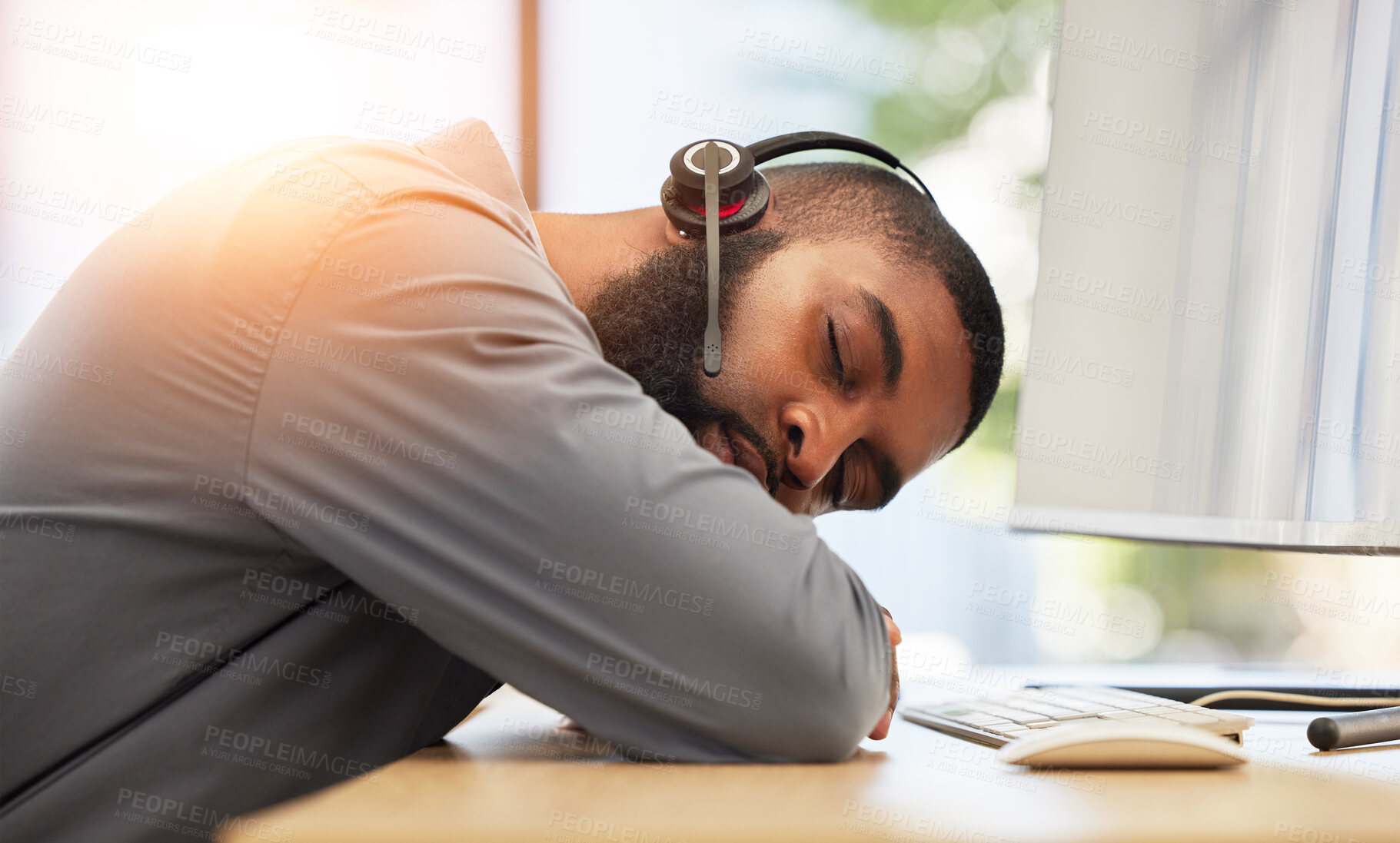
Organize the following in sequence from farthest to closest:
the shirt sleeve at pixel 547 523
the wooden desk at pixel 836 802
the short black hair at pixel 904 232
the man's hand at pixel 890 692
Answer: the short black hair at pixel 904 232 → the man's hand at pixel 890 692 → the shirt sleeve at pixel 547 523 → the wooden desk at pixel 836 802

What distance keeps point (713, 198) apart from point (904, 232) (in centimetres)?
25

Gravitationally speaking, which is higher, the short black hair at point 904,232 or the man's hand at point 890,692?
the short black hair at point 904,232

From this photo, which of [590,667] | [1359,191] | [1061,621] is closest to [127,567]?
[590,667]

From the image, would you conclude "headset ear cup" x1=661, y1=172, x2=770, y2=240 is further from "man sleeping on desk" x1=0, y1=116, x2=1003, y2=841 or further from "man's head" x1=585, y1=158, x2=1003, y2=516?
"man sleeping on desk" x1=0, y1=116, x2=1003, y2=841

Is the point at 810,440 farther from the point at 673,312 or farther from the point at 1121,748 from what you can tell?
the point at 1121,748

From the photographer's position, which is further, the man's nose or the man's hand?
the man's nose

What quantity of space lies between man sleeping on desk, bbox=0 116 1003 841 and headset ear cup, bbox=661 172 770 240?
0.30 metres

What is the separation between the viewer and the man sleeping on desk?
571 mm

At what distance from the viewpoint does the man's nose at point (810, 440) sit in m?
Result: 0.97

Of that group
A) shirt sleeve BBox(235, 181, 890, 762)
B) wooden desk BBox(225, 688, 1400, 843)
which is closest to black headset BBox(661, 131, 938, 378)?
shirt sleeve BBox(235, 181, 890, 762)

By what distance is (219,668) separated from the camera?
2.27 feet

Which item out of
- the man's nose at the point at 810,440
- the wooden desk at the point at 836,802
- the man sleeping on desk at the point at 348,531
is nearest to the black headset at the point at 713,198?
the man's nose at the point at 810,440

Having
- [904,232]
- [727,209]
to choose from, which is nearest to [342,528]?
[727,209]

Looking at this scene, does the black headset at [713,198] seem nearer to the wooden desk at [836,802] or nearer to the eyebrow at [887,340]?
the eyebrow at [887,340]
